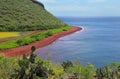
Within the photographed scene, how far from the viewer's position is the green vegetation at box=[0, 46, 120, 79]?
1094 inches

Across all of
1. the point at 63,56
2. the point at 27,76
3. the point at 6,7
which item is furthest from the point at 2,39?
the point at 27,76

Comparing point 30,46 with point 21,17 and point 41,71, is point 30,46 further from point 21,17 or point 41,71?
point 41,71

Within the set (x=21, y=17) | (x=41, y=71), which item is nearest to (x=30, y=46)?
(x=21, y=17)

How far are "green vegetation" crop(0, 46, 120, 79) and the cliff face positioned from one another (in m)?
69.9

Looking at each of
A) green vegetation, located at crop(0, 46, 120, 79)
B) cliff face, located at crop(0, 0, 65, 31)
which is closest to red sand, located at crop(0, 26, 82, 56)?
cliff face, located at crop(0, 0, 65, 31)

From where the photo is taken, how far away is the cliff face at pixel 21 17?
116438 mm

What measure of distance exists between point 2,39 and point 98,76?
51.0 m

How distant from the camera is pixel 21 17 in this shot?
13038 cm

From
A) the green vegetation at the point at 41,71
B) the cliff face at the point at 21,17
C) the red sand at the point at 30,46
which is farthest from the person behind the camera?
the cliff face at the point at 21,17

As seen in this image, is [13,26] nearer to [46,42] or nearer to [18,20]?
[18,20]

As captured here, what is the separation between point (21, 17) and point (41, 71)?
10381 cm

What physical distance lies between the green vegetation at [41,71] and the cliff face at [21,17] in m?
69.9

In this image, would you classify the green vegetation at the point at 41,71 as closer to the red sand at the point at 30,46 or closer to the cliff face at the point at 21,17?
the red sand at the point at 30,46

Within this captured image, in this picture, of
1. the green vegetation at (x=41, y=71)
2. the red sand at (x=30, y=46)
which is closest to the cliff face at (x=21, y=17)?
the red sand at (x=30, y=46)
